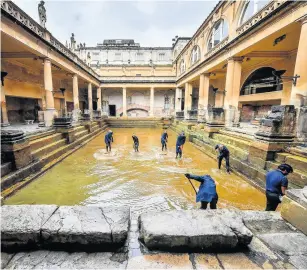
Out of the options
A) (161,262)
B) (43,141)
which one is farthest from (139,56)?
(161,262)

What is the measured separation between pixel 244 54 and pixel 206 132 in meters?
4.91

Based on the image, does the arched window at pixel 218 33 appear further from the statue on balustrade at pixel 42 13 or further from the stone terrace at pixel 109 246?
the stone terrace at pixel 109 246

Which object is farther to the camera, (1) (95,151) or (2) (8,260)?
(1) (95,151)

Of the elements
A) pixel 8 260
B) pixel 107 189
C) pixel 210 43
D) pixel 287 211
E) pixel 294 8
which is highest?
pixel 210 43

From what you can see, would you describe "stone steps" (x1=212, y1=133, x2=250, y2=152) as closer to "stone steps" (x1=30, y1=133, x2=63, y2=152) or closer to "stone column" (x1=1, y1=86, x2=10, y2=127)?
"stone steps" (x1=30, y1=133, x2=63, y2=152)

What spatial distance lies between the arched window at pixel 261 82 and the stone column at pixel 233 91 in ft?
11.0

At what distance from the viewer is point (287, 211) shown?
2.38 meters

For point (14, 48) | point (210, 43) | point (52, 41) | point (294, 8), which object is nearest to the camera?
point (294, 8)

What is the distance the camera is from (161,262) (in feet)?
5.47

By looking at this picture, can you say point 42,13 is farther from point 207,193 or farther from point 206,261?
point 206,261

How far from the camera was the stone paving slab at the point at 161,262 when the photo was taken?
162 centimetres

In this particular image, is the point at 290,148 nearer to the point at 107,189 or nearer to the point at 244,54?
the point at 107,189

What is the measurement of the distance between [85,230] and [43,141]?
21.6ft

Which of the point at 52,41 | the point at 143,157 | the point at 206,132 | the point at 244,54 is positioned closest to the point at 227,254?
the point at 143,157
